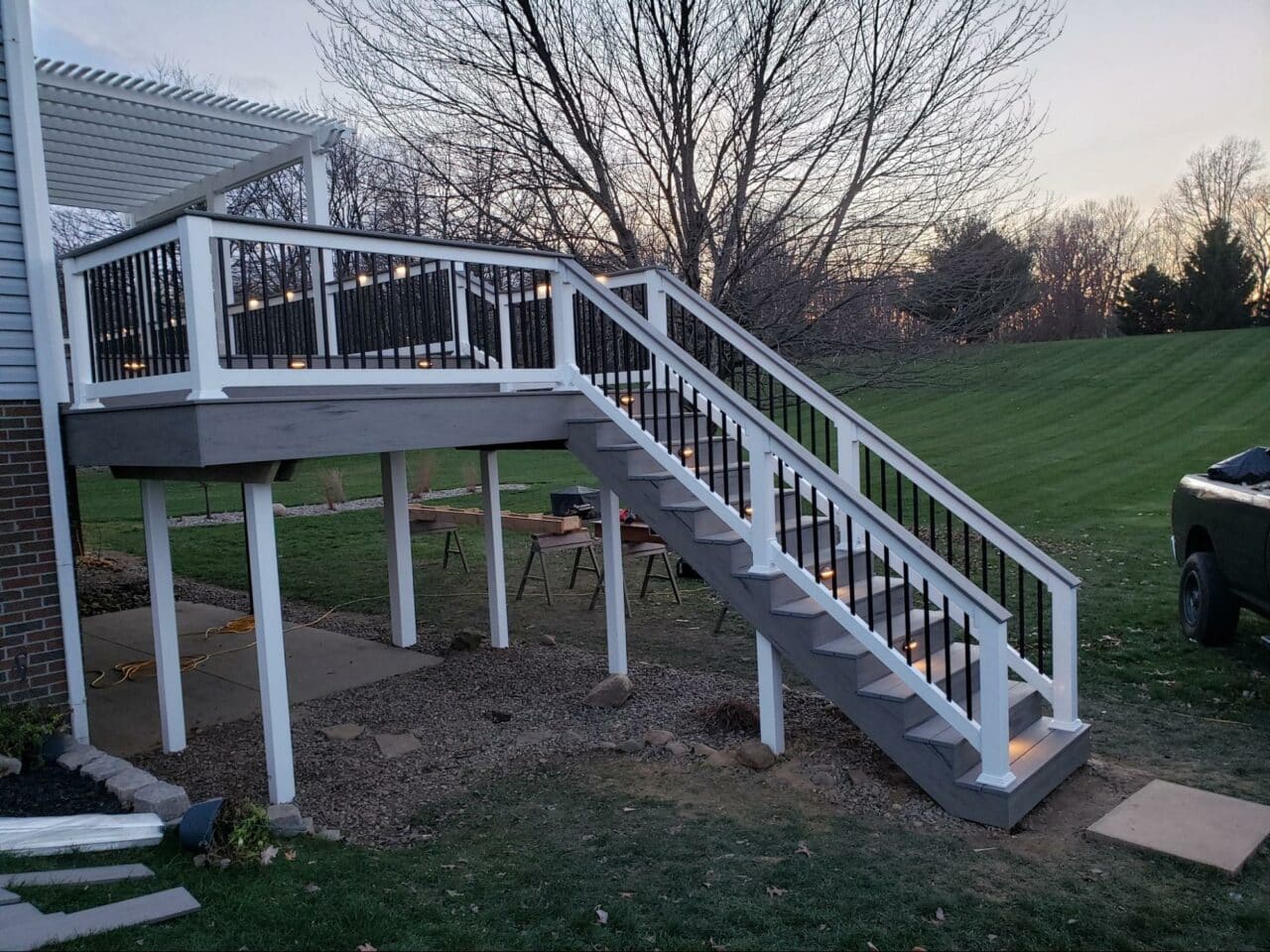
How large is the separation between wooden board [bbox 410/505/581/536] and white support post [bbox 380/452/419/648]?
958mm

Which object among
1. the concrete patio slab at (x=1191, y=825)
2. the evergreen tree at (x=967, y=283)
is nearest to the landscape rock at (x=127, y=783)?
the concrete patio slab at (x=1191, y=825)

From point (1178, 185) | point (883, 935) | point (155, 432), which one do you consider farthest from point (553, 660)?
point (1178, 185)

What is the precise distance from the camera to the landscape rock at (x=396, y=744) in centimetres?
565

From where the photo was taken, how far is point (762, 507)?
520cm

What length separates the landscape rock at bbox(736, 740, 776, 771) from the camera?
5125 mm

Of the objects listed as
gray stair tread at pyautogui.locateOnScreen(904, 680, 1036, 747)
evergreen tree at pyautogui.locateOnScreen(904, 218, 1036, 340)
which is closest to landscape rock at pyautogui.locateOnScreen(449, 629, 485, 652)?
gray stair tread at pyautogui.locateOnScreen(904, 680, 1036, 747)

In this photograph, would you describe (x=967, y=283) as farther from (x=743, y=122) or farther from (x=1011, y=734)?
(x=1011, y=734)

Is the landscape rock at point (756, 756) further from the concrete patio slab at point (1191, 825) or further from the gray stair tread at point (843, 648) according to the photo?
the concrete patio slab at point (1191, 825)

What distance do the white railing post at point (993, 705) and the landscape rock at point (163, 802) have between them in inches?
148

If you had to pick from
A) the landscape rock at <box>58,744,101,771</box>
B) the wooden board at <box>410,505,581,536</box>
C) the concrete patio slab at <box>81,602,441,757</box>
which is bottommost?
the concrete patio slab at <box>81,602,441,757</box>

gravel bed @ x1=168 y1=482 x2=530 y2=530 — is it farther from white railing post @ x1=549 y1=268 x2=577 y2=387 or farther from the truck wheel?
the truck wheel

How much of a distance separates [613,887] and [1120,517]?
11597 millimetres

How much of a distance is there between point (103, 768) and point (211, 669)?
2.86m

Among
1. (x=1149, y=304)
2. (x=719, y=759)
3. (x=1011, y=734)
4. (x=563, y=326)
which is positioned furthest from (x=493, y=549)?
(x=1149, y=304)
